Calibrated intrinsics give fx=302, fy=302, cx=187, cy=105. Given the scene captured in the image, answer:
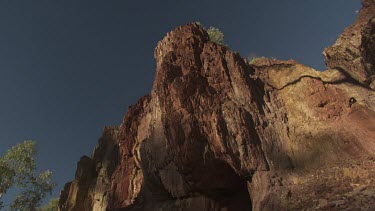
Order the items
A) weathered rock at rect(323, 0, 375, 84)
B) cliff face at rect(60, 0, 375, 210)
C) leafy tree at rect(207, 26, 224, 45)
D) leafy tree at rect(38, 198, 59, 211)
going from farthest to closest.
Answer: leafy tree at rect(38, 198, 59, 211)
leafy tree at rect(207, 26, 224, 45)
weathered rock at rect(323, 0, 375, 84)
cliff face at rect(60, 0, 375, 210)

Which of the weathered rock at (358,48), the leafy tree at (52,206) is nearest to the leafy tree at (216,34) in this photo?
the weathered rock at (358,48)

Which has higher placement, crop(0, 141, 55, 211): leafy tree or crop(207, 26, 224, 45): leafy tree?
crop(207, 26, 224, 45): leafy tree

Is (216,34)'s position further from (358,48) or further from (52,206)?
(52,206)

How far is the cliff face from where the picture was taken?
15336 mm

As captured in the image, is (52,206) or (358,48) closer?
(358,48)

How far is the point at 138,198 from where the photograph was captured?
24.9m

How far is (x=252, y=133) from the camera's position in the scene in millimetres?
18766

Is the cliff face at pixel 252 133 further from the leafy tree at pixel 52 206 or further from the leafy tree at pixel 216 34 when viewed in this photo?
the leafy tree at pixel 52 206

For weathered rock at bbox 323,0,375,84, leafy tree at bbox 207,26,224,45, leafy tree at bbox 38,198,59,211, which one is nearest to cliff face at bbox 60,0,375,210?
A: weathered rock at bbox 323,0,375,84

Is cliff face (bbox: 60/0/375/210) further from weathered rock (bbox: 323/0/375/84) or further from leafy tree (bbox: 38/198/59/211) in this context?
leafy tree (bbox: 38/198/59/211)

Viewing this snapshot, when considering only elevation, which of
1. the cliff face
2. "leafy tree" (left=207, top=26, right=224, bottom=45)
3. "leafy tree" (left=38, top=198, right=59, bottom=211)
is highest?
"leafy tree" (left=207, top=26, right=224, bottom=45)

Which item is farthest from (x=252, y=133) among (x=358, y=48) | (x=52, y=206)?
(x=52, y=206)

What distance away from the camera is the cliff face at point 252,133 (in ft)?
50.3

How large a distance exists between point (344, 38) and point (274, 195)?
24182 millimetres
